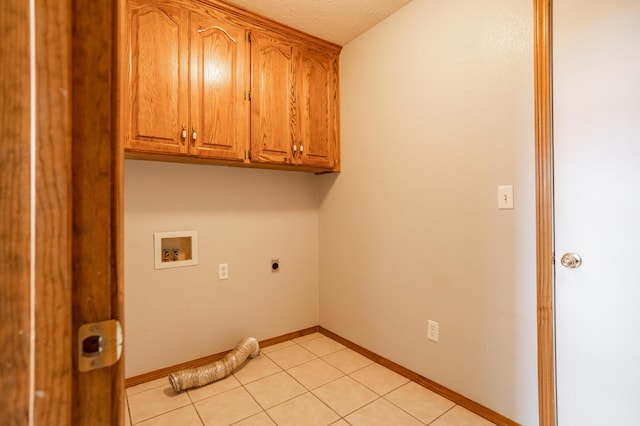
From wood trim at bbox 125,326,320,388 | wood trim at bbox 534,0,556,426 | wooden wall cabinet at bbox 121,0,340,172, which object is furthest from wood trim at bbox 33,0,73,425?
wood trim at bbox 125,326,320,388

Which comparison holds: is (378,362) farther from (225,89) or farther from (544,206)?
(225,89)

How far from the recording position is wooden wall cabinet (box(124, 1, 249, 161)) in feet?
5.74

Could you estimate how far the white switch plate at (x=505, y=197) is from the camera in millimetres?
1559

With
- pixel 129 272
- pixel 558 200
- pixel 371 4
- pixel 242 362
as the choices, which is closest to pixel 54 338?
pixel 558 200

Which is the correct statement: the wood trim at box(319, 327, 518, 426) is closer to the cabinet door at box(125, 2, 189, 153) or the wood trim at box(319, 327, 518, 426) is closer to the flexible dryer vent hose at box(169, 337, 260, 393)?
the flexible dryer vent hose at box(169, 337, 260, 393)

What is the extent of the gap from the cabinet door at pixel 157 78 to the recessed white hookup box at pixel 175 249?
631 mm

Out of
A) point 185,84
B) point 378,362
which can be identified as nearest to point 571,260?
point 378,362

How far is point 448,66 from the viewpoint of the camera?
182 cm

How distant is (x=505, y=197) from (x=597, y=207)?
37cm

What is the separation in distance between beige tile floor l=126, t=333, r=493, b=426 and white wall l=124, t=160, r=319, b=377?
297 millimetres

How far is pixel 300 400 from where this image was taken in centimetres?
182

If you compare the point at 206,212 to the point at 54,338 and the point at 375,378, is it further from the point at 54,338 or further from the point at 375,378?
the point at 54,338

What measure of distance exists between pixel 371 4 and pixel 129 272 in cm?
237

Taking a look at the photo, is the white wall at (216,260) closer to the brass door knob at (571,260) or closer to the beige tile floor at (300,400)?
the beige tile floor at (300,400)
